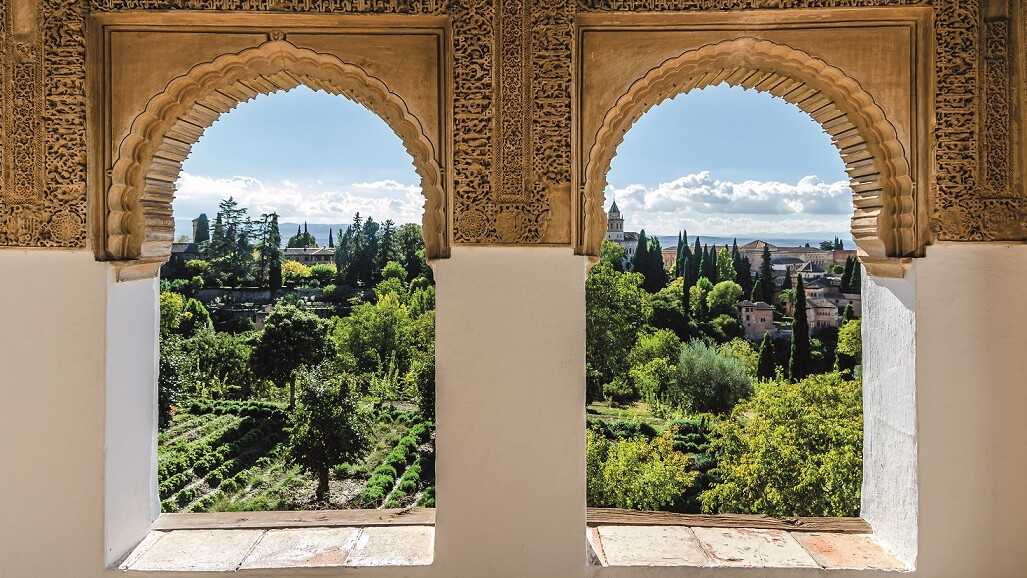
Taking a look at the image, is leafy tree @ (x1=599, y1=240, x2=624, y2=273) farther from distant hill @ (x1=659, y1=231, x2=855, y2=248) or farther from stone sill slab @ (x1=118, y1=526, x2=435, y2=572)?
stone sill slab @ (x1=118, y1=526, x2=435, y2=572)

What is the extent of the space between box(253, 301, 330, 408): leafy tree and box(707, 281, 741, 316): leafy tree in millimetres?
13311

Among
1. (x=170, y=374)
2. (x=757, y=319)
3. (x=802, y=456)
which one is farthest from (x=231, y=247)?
(x=802, y=456)

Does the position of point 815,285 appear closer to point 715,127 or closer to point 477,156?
point 715,127

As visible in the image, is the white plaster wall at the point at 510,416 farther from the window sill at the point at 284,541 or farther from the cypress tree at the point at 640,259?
the cypress tree at the point at 640,259

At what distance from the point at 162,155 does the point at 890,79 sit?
286 centimetres

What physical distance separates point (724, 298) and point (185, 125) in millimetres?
22113

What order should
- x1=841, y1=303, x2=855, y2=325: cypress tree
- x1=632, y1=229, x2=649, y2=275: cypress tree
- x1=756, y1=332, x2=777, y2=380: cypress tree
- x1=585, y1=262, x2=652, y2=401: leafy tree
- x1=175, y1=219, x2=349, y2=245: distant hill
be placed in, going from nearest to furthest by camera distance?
x1=841, y1=303, x2=855, y2=325: cypress tree
x1=585, y1=262, x2=652, y2=401: leafy tree
x1=756, y1=332, x2=777, y2=380: cypress tree
x1=632, y1=229, x2=649, y2=275: cypress tree
x1=175, y1=219, x2=349, y2=245: distant hill

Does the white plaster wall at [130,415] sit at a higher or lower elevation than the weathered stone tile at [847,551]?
higher

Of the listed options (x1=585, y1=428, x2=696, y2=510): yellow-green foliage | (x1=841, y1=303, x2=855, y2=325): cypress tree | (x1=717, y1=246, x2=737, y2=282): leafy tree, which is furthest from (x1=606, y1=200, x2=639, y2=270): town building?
(x1=585, y1=428, x2=696, y2=510): yellow-green foliage

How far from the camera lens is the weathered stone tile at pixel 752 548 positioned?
2594mm

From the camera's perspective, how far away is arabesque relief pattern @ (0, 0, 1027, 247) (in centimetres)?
250

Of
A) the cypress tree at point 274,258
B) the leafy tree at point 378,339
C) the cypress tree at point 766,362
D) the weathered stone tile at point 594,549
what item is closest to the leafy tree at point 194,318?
the cypress tree at point 274,258

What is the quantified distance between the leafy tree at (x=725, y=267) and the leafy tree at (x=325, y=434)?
1404cm

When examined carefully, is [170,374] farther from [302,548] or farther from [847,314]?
[847,314]
